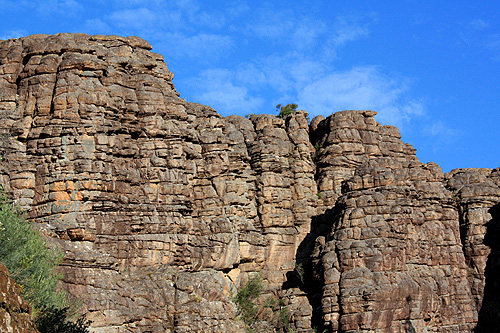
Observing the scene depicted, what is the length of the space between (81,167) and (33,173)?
3.67m

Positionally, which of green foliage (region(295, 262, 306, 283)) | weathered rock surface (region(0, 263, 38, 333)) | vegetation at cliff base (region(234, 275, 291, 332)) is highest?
green foliage (region(295, 262, 306, 283))

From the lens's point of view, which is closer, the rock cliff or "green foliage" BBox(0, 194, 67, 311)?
"green foliage" BBox(0, 194, 67, 311)

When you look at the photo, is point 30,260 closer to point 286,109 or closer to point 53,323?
point 53,323

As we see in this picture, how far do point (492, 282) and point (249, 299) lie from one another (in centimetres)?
2312

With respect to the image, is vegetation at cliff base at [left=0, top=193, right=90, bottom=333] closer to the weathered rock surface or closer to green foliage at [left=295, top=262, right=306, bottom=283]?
the weathered rock surface

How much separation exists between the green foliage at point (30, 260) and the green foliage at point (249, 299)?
1794cm

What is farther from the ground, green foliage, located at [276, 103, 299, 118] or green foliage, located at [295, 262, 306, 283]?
green foliage, located at [276, 103, 299, 118]

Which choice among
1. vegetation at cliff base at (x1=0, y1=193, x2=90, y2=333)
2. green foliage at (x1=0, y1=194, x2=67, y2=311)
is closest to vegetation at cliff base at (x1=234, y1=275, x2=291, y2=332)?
vegetation at cliff base at (x1=0, y1=193, x2=90, y2=333)

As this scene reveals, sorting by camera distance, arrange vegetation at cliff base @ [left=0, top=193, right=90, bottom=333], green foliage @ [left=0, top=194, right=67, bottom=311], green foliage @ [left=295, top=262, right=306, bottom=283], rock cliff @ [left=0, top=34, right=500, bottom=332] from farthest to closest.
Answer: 1. green foliage @ [left=295, top=262, right=306, bottom=283]
2. rock cliff @ [left=0, top=34, right=500, bottom=332]
3. green foliage @ [left=0, top=194, right=67, bottom=311]
4. vegetation at cliff base @ [left=0, top=193, right=90, bottom=333]

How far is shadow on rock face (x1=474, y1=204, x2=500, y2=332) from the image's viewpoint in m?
62.1

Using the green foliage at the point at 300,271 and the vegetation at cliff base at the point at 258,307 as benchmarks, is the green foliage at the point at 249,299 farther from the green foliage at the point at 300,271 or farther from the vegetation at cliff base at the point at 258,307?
the green foliage at the point at 300,271

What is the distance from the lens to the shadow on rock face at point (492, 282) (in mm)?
62094

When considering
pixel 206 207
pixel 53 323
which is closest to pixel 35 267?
pixel 53 323

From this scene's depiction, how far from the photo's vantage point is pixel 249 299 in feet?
195
